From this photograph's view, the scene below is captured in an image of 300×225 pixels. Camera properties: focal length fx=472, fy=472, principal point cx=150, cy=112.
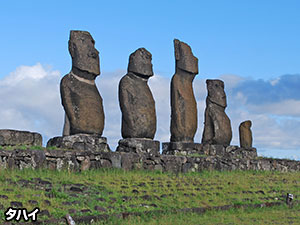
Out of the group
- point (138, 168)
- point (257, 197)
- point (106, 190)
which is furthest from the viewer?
point (138, 168)

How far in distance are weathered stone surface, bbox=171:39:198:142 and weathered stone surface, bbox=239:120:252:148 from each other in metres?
4.69

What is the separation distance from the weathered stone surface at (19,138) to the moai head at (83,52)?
249 centimetres

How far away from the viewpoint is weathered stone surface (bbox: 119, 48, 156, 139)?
47.6ft

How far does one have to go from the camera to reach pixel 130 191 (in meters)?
9.63

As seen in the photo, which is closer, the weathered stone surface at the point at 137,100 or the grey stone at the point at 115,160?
the grey stone at the point at 115,160

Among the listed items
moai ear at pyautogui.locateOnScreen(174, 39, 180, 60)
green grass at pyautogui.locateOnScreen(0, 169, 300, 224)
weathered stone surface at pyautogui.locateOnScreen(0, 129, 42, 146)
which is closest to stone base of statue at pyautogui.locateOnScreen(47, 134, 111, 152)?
weathered stone surface at pyautogui.locateOnScreen(0, 129, 42, 146)

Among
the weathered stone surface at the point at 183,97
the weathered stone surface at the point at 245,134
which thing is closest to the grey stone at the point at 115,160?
the weathered stone surface at the point at 183,97

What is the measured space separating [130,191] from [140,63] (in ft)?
20.8

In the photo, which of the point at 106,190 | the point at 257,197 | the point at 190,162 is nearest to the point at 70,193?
the point at 106,190

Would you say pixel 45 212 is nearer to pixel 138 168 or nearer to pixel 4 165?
pixel 4 165

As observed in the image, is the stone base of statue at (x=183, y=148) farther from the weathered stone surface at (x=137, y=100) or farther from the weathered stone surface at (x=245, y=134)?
the weathered stone surface at (x=245, y=134)

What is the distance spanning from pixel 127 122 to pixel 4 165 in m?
4.91

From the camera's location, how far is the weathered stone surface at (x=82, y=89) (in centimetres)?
1345

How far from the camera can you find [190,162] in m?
14.1
